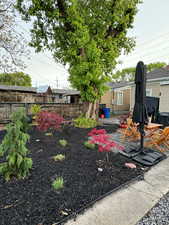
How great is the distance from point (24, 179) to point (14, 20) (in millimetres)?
9531

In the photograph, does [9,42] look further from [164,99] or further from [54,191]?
[164,99]

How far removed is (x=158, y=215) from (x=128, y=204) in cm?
39

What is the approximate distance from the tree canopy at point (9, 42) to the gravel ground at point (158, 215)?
33.5 ft

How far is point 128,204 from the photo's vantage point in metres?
1.81

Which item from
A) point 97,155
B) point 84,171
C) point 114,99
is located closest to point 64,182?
point 84,171

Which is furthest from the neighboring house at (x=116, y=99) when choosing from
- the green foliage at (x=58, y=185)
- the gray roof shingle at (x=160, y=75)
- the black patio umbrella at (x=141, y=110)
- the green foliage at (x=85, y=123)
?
the green foliage at (x=58, y=185)

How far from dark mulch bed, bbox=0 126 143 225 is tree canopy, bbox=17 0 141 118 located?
4.41 meters

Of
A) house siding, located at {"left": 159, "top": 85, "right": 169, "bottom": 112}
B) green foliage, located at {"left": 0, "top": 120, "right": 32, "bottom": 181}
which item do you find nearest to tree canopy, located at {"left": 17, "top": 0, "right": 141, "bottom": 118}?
house siding, located at {"left": 159, "top": 85, "right": 169, "bottom": 112}

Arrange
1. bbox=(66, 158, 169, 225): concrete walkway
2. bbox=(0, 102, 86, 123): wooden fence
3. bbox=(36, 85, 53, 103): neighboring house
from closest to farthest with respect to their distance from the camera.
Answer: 1. bbox=(66, 158, 169, 225): concrete walkway
2. bbox=(0, 102, 86, 123): wooden fence
3. bbox=(36, 85, 53, 103): neighboring house

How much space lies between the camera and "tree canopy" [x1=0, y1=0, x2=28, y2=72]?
7.54 metres

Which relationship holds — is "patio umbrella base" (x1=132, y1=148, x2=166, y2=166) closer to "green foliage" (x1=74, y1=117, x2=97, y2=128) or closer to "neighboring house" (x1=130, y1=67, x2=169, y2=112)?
"green foliage" (x1=74, y1=117, x2=97, y2=128)

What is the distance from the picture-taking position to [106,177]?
8.00 feet

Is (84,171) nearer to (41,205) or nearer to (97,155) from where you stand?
(97,155)

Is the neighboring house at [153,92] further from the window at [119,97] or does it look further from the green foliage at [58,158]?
the green foliage at [58,158]
